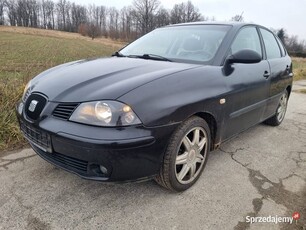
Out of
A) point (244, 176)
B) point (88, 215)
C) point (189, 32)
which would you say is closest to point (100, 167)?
point (88, 215)

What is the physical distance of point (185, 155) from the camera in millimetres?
2535

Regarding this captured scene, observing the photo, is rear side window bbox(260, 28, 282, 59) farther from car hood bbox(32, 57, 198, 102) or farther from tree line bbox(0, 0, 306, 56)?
tree line bbox(0, 0, 306, 56)

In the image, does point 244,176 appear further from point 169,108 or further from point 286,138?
point 286,138

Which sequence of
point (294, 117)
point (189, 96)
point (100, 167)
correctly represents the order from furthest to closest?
1. point (294, 117)
2. point (189, 96)
3. point (100, 167)

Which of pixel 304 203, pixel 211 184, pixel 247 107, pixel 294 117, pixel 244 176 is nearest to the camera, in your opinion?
pixel 304 203

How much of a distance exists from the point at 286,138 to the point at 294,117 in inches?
56.0

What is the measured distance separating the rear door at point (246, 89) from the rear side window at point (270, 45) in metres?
0.23

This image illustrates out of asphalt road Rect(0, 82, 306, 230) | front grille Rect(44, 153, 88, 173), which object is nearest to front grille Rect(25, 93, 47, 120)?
front grille Rect(44, 153, 88, 173)

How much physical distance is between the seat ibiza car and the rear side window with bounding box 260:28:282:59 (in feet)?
2.40

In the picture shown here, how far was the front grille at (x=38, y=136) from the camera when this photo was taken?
226 centimetres

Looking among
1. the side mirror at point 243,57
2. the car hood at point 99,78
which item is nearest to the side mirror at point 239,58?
the side mirror at point 243,57

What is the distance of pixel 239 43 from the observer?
129 inches

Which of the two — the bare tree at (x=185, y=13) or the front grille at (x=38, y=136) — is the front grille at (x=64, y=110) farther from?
the bare tree at (x=185, y=13)

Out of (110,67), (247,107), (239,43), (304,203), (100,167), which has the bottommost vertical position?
(304,203)
